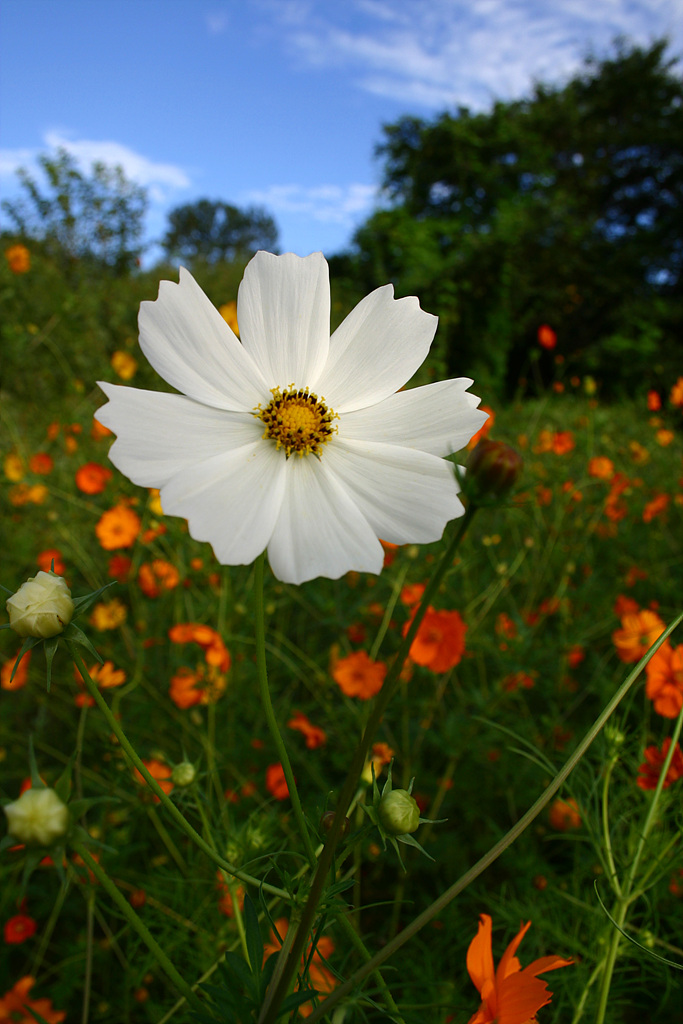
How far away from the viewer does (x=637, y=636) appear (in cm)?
95

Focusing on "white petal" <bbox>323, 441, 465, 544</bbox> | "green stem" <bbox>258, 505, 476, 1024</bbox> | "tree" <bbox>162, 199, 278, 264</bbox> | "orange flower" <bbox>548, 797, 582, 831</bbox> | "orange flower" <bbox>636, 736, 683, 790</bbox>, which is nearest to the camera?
"green stem" <bbox>258, 505, 476, 1024</bbox>

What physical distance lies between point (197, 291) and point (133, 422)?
11cm

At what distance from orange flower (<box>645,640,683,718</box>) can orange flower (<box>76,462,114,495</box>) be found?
3.60 feet

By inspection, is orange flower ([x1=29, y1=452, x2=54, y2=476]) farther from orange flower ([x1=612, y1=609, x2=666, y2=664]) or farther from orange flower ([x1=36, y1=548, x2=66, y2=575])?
orange flower ([x1=612, y1=609, x2=666, y2=664])

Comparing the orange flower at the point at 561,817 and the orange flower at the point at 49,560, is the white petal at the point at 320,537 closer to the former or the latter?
the orange flower at the point at 561,817

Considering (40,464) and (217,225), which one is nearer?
(40,464)

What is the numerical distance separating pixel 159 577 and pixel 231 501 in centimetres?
88

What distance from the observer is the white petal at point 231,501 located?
0.32 meters

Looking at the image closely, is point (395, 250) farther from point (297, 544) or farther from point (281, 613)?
point (297, 544)

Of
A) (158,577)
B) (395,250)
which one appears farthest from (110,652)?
(395,250)

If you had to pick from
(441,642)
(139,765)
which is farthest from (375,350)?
(441,642)

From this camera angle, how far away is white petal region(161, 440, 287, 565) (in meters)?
0.32

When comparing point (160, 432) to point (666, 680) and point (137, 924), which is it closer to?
point (137, 924)

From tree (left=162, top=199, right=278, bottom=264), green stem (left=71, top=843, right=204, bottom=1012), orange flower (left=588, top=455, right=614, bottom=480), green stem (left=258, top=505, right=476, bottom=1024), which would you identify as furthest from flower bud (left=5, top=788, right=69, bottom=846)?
tree (left=162, top=199, right=278, bottom=264)
